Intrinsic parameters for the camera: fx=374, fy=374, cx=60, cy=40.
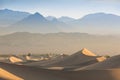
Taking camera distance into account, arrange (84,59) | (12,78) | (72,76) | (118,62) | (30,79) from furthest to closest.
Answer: (84,59), (118,62), (72,76), (30,79), (12,78)

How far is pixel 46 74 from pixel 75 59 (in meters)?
19.7

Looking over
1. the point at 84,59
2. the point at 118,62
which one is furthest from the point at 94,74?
the point at 84,59

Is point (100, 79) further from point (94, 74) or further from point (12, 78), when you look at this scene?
point (12, 78)

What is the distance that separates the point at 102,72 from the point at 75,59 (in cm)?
1944

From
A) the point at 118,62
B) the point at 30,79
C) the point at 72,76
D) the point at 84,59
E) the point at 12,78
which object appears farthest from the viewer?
the point at 84,59

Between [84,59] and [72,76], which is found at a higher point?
[84,59]

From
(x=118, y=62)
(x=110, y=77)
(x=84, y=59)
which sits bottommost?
(x=110, y=77)

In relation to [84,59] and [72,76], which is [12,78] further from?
[84,59]

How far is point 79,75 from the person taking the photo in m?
13.5

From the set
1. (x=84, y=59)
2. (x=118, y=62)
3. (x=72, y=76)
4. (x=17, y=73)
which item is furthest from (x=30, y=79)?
(x=84, y=59)

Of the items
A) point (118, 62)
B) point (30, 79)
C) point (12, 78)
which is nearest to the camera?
point (12, 78)

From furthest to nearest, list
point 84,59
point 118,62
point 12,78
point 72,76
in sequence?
point 84,59 → point 118,62 → point 72,76 → point 12,78

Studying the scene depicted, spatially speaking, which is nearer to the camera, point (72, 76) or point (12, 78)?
point (12, 78)

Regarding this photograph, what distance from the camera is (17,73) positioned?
1323 centimetres
